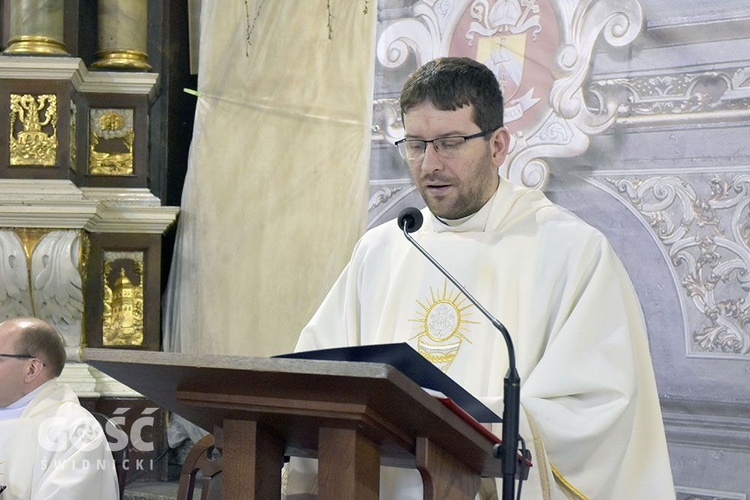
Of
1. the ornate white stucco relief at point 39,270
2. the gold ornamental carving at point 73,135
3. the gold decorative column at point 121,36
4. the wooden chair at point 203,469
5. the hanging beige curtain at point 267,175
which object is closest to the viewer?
the wooden chair at point 203,469

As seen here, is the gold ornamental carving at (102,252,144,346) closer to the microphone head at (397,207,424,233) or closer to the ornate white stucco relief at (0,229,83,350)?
the ornate white stucco relief at (0,229,83,350)

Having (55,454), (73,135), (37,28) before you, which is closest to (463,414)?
(55,454)

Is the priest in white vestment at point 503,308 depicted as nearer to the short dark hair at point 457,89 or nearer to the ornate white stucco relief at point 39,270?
the short dark hair at point 457,89

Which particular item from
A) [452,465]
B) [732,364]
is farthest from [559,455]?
[732,364]

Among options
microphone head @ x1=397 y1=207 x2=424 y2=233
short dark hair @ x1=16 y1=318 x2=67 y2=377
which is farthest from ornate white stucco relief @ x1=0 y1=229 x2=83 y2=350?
microphone head @ x1=397 y1=207 x2=424 y2=233

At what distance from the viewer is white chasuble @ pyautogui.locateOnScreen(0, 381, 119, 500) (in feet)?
12.0

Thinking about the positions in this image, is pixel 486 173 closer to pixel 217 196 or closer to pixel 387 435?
pixel 387 435

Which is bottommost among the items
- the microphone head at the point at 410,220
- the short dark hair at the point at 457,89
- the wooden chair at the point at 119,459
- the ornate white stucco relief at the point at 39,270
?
the wooden chair at the point at 119,459

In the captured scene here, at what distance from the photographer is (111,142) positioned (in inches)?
203

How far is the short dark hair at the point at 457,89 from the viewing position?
277 centimetres

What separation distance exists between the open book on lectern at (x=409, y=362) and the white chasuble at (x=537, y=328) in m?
0.30

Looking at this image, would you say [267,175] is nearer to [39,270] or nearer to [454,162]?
[39,270]

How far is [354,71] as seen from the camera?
5023 mm

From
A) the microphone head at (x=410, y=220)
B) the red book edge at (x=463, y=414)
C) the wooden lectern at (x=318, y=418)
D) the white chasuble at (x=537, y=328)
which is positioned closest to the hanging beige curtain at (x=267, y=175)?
the white chasuble at (x=537, y=328)
